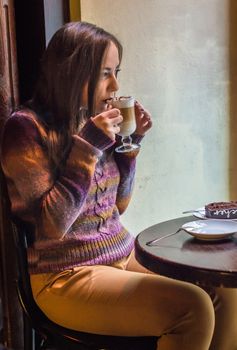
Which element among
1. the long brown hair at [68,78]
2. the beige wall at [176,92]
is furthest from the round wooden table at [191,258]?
the beige wall at [176,92]

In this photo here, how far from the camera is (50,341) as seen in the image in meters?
1.37

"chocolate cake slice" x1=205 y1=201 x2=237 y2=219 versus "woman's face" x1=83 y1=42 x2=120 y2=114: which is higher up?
"woman's face" x1=83 y1=42 x2=120 y2=114

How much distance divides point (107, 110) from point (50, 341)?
646mm

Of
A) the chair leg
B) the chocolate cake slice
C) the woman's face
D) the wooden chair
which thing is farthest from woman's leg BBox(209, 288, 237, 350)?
the woman's face

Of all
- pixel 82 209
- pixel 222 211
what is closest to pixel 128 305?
pixel 82 209

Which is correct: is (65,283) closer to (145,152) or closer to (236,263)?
(236,263)

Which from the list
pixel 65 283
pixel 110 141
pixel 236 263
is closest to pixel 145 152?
pixel 110 141

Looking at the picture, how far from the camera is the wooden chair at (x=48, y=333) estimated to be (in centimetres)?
125

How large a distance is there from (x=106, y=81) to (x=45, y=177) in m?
0.35

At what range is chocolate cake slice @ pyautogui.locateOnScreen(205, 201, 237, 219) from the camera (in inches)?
57.7

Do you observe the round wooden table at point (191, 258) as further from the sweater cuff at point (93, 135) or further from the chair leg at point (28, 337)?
the chair leg at point (28, 337)

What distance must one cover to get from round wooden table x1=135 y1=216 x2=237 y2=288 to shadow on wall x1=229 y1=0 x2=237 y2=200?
127 centimetres

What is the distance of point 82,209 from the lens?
56.0 inches

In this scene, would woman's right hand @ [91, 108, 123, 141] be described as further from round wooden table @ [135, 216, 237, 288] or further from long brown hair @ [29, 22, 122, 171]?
round wooden table @ [135, 216, 237, 288]
